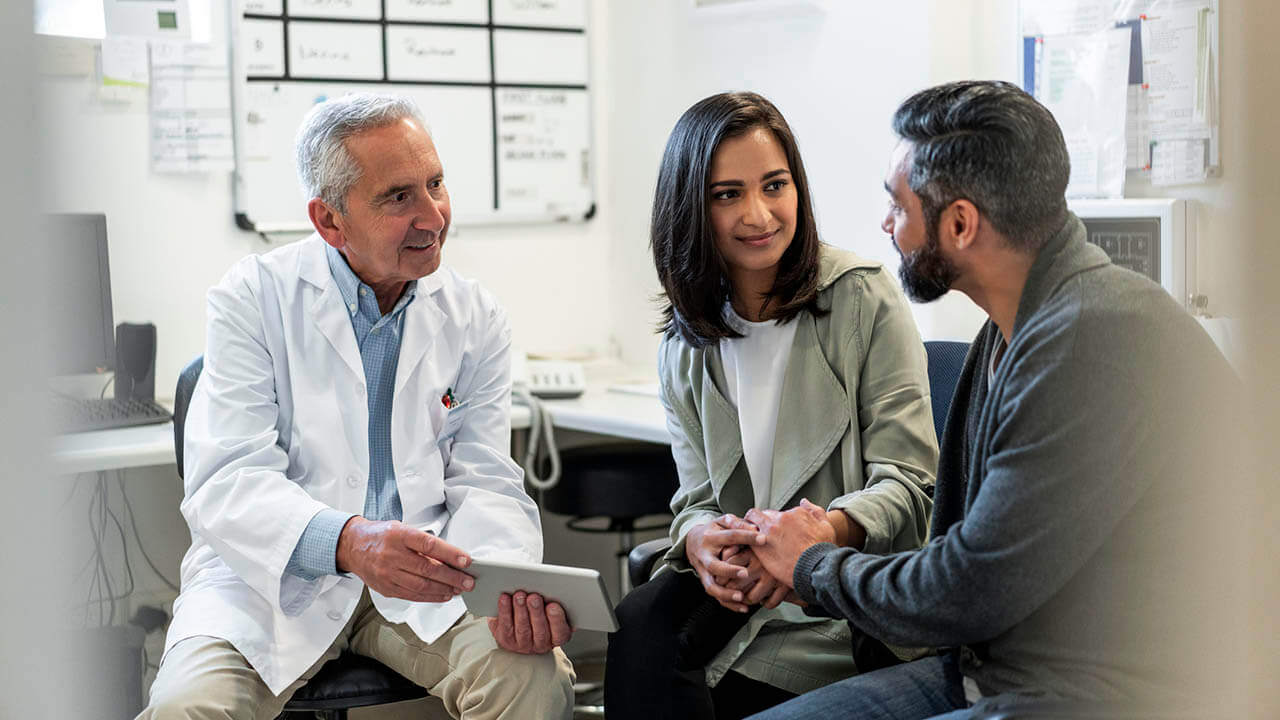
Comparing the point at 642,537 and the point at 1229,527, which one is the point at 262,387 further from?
the point at 642,537

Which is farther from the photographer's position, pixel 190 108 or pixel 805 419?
pixel 190 108

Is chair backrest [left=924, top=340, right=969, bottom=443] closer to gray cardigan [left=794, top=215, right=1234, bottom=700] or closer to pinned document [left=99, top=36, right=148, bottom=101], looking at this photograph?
gray cardigan [left=794, top=215, right=1234, bottom=700]

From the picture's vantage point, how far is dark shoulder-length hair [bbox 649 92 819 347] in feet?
A: 5.26

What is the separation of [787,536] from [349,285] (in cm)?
80

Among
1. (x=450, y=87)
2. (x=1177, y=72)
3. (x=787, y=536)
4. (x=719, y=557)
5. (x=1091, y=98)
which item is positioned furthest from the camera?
(x=450, y=87)

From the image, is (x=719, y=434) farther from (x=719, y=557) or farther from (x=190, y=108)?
(x=190, y=108)

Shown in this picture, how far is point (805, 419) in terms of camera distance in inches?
62.7

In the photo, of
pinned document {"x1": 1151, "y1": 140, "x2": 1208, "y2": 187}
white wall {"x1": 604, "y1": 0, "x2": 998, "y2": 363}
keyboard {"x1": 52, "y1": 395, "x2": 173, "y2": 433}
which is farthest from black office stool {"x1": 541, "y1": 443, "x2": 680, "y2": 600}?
pinned document {"x1": 1151, "y1": 140, "x2": 1208, "y2": 187}

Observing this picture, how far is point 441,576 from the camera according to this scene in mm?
1471

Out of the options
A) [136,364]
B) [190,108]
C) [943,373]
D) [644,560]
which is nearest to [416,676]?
[644,560]

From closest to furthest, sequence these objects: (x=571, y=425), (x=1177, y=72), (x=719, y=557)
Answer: (x=719, y=557)
(x=1177, y=72)
(x=571, y=425)

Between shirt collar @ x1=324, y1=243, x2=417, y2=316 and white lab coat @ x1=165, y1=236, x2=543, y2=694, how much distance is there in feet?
0.04

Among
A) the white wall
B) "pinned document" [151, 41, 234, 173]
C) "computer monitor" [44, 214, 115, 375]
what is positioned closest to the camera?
"computer monitor" [44, 214, 115, 375]

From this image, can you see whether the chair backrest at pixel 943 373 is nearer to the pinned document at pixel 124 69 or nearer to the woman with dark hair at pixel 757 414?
the woman with dark hair at pixel 757 414
